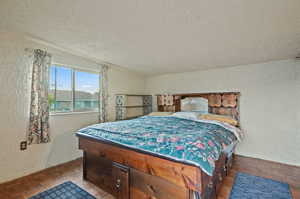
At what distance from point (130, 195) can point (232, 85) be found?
10.3 feet

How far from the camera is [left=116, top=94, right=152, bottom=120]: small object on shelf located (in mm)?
3752

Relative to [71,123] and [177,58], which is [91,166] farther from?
[177,58]

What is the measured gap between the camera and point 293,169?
2.49m

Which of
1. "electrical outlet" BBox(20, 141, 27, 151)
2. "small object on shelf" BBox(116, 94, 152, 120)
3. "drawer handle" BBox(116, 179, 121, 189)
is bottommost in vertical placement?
"drawer handle" BBox(116, 179, 121, 189)

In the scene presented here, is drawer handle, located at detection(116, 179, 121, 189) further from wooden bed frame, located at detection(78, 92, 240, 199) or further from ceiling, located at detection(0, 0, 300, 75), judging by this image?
ceiling, located at detection(0, 0, 300, 75)

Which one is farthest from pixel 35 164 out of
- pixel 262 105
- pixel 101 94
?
pixel 262 105

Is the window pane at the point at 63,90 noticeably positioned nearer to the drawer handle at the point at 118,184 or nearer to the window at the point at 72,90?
the window at the point at 72,90

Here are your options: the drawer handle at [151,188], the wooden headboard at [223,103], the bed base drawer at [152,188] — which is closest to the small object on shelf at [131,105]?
the wooden headboard at [223,103]

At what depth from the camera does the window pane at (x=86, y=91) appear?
10.3 ft

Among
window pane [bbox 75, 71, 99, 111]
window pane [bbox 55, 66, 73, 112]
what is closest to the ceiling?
window pane [bbox 55, 66, 73, 112]

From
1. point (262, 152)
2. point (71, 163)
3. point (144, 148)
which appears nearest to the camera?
point (144, 148)

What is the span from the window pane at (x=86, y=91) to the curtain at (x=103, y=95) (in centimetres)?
13

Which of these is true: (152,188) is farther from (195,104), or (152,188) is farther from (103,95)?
(195,104)

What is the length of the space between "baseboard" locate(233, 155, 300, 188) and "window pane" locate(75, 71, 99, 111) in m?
3.34
